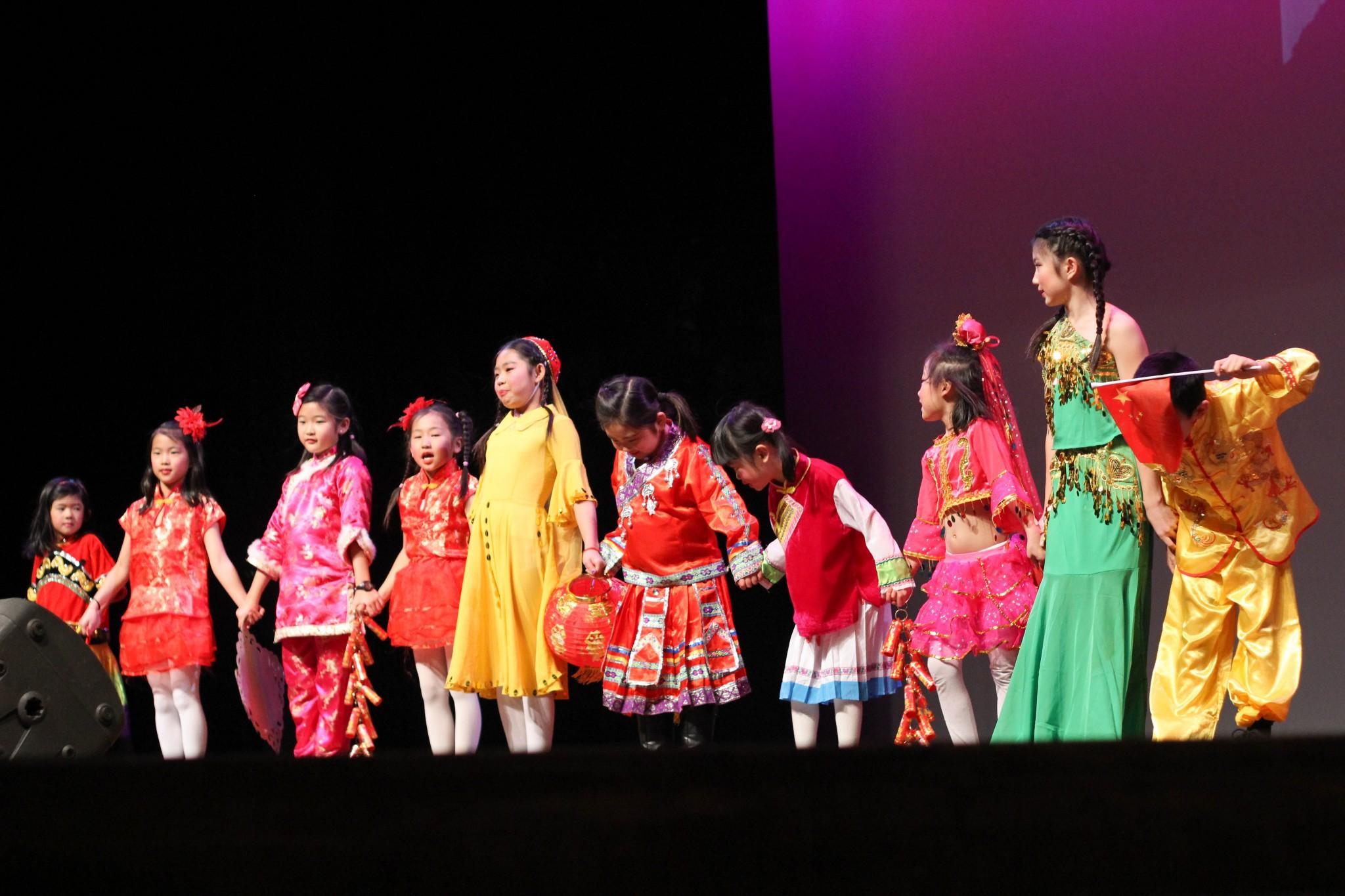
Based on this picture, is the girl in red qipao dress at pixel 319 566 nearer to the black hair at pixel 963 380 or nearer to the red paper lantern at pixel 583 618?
the red paper lantern at pixel 583 618

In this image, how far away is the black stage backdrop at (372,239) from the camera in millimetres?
5504

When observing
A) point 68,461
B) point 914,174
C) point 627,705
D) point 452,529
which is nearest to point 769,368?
point 914,174

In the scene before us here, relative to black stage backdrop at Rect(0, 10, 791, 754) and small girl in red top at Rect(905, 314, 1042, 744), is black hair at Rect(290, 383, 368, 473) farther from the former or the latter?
small girl in red top at Rect(905, 314, 1042, 744)

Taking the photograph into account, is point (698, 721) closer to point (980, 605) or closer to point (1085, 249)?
point (980, 605)

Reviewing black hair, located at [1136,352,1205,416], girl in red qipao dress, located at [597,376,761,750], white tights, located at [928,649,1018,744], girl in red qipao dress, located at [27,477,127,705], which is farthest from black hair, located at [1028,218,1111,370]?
girl in red qipao dress, located at [27,477,127,705]

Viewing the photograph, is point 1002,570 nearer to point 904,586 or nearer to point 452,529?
point 904,586

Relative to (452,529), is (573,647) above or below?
below

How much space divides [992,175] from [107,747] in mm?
3678

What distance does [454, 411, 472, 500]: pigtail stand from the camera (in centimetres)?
487

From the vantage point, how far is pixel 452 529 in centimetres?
489

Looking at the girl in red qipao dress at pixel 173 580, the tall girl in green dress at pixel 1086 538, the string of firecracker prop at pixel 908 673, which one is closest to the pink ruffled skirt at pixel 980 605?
the string of firecracker prop at pixel 908 673

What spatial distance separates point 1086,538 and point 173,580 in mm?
3587

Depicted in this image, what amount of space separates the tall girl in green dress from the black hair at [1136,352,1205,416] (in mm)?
266

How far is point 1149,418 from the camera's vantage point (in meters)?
3.14
